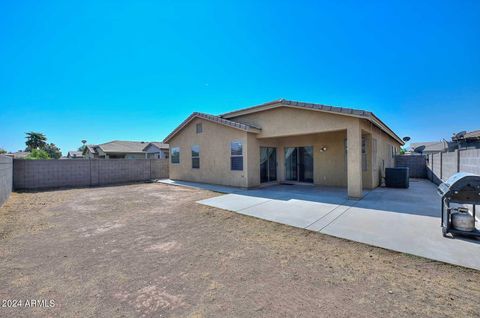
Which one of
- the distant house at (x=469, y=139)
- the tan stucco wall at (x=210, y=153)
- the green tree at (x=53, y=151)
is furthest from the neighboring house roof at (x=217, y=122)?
the green tree at (x=53, y=151)

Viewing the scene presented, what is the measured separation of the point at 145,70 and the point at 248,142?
25.4ft

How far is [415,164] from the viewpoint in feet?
51.1

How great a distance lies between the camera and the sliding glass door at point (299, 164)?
11688 millimetres

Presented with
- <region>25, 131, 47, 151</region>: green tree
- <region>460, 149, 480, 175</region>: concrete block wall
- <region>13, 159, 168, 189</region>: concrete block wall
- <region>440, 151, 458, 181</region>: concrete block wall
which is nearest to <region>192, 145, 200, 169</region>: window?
<region>13, 159, 168, 189</region>: concrete block wall

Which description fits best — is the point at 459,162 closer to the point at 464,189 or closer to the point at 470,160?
the point at 470,160

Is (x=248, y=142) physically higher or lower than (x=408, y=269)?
higher

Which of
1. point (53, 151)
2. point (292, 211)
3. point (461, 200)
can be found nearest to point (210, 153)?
point (292, 211)

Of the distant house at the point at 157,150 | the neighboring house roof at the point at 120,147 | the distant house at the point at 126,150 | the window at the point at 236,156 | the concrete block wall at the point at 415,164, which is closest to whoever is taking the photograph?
the window at the point at 236,156

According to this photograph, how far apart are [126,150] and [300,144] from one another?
1034 inches

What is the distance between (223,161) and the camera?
466 inches

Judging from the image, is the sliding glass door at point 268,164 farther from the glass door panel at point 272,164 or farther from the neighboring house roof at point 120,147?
the neighboring house roof at point 120,147

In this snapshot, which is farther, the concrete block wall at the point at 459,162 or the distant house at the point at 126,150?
the distant house at the point at 126,150

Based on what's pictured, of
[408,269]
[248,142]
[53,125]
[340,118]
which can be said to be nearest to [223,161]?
[248,142]

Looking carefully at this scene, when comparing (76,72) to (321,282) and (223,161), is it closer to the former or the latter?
(223,161)
